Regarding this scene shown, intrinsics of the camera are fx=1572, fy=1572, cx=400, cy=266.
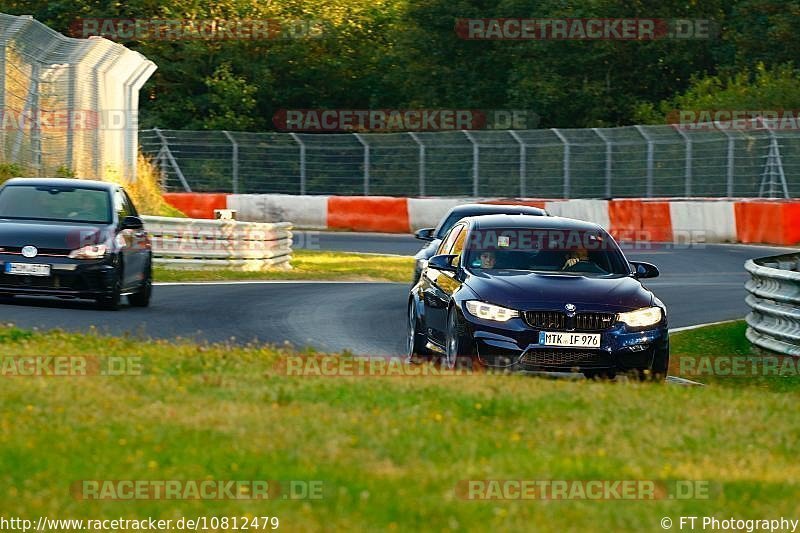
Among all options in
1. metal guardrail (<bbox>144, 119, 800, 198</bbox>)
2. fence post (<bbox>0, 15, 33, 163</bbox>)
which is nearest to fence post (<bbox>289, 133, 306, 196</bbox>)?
metal guardrail (<bbox>144, 119, 800, 198</bbox>)

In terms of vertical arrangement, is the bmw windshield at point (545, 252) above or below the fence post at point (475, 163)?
above

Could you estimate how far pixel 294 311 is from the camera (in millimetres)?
19688

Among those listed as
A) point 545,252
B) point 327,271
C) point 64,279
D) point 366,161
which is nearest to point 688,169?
point 366,161

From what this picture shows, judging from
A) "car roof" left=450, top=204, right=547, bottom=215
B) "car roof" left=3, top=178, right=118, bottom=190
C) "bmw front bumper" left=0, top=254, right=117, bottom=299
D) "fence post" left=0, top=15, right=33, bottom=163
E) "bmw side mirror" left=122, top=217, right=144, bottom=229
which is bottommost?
"bmw front bumper" left=0, top=254, right=117, bottom=299

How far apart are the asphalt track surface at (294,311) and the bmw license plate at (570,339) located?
3.03 m

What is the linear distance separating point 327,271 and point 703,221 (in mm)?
11849

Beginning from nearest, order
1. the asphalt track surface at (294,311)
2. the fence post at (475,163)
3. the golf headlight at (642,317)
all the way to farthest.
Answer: the golf headlight at (642,317), the asphalt track surface at (294,311), the fence post at (475,163)

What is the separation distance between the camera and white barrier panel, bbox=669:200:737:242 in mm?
37125

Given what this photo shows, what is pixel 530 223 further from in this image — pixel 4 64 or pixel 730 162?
pixel 730 162

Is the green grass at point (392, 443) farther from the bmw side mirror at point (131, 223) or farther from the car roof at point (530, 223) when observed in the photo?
the bmw side mirror at point (131, 223)

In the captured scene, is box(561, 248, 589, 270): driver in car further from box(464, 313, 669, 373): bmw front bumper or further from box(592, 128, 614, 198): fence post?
box(592, 128, 614, 198): fence post

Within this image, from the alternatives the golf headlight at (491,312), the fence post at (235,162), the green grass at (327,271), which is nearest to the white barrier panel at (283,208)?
the fence post at (235,162)

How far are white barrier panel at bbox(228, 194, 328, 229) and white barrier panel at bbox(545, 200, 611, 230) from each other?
7.39 metres

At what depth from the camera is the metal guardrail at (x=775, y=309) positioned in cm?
1538
